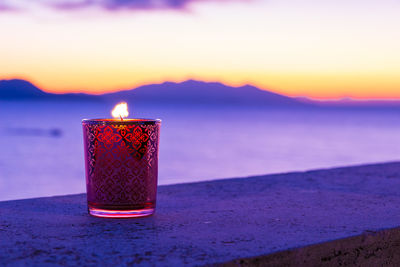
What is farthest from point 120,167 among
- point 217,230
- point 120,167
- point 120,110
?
point 217,230

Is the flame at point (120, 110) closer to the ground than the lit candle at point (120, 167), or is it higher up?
higher up

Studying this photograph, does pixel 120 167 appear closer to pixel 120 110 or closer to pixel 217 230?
pixel 120 110

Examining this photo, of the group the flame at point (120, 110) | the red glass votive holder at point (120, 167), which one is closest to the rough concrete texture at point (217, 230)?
the red glass votive holder at point (120, 167)

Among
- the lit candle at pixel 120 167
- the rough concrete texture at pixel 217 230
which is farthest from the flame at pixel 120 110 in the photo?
the rough concrete texture at pixel 217 230

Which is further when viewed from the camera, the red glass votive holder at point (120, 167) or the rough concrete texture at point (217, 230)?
the red glass votive holder at point (120, 167)

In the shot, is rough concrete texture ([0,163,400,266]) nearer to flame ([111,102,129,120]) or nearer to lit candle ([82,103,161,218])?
lit candle ([82,103,161,218])

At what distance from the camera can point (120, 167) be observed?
1535mm

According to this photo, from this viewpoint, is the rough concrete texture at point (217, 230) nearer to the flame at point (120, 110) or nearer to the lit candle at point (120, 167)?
the lit candle at point (120, 167)

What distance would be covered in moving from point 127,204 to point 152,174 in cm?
12

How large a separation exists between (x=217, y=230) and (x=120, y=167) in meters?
0.33

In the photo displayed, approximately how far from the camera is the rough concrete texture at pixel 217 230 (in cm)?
118

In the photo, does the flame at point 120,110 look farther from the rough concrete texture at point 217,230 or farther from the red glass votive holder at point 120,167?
the rough concrete texture at point 217,230

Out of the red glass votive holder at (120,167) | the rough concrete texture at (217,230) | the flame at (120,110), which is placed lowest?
the rough concrete texture at (217,230)

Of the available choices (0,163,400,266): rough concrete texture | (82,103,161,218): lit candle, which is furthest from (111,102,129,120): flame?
(0,163,400,266): rough concrete texture
